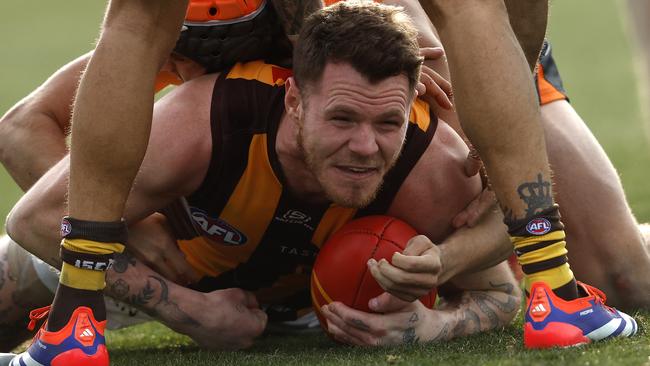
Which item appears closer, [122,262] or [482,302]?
[122,262]

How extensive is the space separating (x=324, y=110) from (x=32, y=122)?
2.06 m

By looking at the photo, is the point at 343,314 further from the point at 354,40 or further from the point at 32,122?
the point at 32,122

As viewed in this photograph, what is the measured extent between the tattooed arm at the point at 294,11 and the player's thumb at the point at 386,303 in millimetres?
1266

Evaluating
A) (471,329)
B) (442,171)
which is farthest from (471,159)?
(471,329)

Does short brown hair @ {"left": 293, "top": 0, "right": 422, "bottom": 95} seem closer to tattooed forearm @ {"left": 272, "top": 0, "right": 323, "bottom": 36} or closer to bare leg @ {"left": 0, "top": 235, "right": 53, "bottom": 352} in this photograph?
tattooed forearm @ {"left": 272, "top": 0, "right": 323, "bottom": 36}

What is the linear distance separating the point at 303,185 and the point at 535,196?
122cm

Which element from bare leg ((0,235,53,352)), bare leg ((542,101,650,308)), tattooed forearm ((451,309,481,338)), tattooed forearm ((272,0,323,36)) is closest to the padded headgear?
tattooed forearm ((272,0,323,36))

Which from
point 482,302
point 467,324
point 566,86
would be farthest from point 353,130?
point 566,86

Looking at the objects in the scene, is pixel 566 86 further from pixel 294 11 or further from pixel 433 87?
pixel 294 11

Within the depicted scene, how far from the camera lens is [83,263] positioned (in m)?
4.29

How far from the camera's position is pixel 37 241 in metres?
5.09

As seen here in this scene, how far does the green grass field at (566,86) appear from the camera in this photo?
14.8 feet

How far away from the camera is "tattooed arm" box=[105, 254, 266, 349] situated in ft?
16.8

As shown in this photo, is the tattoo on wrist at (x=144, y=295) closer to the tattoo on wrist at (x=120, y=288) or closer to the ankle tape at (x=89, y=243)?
the tattoo on wrist at (x=120, y=288)
